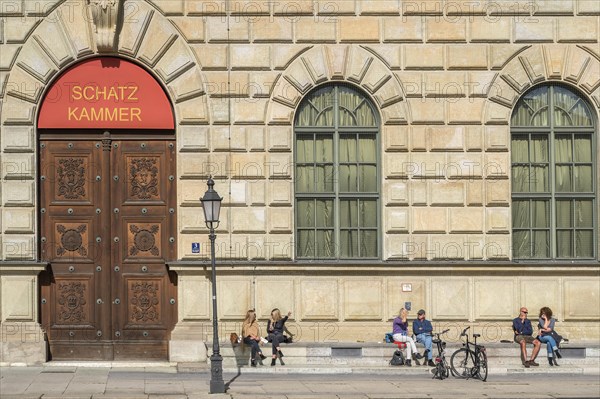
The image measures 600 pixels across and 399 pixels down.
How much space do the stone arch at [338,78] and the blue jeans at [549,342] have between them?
5.87m

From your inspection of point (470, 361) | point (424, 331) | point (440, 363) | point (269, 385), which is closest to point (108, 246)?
point (269, 385)

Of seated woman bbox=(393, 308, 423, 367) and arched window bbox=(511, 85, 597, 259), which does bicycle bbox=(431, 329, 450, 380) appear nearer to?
seated woman bbox=(393, 308, 423, 367)

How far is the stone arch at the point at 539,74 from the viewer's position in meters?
30.4

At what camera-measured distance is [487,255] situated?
30234mm

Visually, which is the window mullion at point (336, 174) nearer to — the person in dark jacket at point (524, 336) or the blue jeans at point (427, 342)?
the blue jeans at point (427, 342)

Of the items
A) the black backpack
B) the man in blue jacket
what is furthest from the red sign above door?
the black backpack

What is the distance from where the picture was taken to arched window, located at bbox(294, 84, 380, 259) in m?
30.3

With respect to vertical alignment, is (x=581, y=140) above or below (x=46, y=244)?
above

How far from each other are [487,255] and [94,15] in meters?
10.6

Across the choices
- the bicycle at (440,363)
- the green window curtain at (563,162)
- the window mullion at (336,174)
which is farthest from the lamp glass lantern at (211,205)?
the green window curtain at (563,162)

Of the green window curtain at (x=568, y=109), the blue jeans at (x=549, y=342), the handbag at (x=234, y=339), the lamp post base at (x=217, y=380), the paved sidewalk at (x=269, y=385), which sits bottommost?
the paved sidewalk at (x=269, y=385)

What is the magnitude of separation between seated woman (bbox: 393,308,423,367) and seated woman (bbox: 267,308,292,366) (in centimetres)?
250

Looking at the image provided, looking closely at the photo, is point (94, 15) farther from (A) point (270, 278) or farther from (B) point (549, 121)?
(B) point (549, 121)

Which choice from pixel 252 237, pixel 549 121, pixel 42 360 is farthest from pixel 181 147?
pixel 549 121
